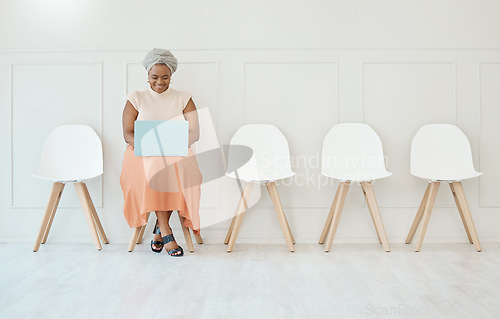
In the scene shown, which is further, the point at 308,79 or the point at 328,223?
the point at 308,79

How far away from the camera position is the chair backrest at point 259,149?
10.2 ft

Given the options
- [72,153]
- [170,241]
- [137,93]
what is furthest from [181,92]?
[170,241]

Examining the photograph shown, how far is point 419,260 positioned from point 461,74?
1491 millimetres

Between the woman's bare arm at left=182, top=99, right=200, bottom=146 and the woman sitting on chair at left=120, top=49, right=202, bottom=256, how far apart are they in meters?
0.05

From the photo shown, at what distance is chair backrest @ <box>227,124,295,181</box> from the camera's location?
10.2ft

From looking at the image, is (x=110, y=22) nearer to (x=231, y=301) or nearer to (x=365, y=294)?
(x=231, y=301)

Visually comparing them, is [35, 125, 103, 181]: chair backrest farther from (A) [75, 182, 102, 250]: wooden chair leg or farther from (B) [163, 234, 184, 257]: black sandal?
(B) [163, 234, 184, 257]: black sandal

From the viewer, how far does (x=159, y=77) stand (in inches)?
114

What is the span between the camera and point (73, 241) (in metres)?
3.22

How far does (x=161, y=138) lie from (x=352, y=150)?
1348 mm

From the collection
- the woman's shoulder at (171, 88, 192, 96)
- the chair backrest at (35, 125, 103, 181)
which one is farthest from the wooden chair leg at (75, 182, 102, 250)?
the woman's shoulder at (171, 88, 192, 96)

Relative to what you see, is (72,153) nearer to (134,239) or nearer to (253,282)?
(134,239)

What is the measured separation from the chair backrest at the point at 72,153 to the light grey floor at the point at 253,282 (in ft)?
1.76

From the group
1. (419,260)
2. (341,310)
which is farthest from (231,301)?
(419,260)
